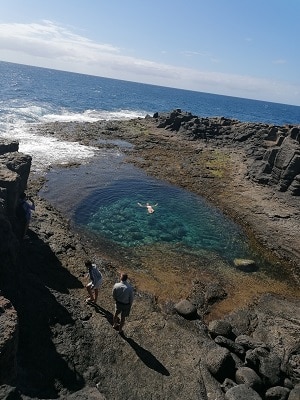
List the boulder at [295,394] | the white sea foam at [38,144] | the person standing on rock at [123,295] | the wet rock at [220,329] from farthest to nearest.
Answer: the white sea foam at [38,144]
the wet rock at [220,329]
the person standing on rock at [123,295]
the boulder at [295,394]

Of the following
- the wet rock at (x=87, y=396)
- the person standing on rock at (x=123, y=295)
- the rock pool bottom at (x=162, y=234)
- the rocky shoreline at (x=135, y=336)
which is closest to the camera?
the wet rock at (x=87, y=396)

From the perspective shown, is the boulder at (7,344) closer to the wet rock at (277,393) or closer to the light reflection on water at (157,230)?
the wet rock at (277,393)

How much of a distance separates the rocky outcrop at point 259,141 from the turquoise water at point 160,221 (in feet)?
28.9

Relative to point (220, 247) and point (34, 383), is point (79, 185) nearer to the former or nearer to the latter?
point (220, 247)

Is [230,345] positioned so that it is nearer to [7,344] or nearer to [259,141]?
[7,344]

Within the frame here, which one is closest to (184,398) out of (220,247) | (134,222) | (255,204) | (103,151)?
(220,247)


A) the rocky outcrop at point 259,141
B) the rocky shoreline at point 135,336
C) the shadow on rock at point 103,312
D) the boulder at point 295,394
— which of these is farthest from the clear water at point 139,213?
the boulder at point 295,394

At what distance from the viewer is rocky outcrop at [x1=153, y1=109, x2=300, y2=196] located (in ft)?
112

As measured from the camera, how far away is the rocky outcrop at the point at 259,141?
34.3m

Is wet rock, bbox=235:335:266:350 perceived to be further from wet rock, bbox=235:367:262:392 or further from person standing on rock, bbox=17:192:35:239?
person standing on rock, bbox=17:192:35:239

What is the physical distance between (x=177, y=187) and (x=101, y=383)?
2507 centimetres

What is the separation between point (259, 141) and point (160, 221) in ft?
98.8

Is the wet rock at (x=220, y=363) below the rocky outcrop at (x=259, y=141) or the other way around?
below

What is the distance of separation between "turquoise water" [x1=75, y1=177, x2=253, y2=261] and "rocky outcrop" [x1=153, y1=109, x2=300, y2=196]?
8.82 m
